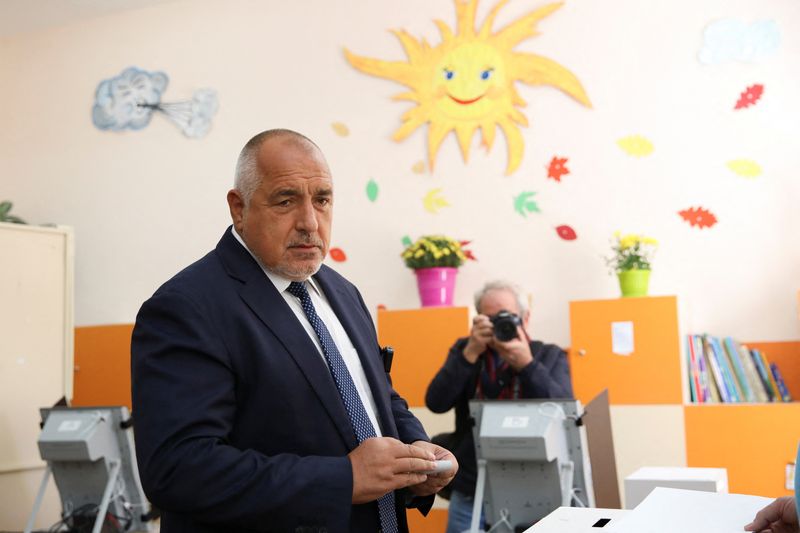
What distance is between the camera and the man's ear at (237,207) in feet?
4.92

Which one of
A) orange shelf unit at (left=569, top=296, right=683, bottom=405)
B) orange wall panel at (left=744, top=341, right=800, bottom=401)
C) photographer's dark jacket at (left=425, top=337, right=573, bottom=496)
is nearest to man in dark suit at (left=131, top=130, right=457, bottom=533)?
photographer's dark jacket at (left=425, top=337, right=573, bottom=496)

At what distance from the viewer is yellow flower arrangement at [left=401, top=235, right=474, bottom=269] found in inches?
163

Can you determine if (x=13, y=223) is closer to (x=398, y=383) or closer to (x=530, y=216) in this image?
(x=398, y=383)

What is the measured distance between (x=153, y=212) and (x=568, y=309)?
2542 millimetres

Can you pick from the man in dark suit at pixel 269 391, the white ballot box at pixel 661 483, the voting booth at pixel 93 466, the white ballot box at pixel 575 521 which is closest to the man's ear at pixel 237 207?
the man in dark suit at pixel 269 391

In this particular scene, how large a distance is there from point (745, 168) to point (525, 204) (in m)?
1.02

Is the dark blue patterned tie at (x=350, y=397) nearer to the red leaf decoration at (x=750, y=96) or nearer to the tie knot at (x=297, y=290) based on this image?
the tie knot at (x=297, y=290)

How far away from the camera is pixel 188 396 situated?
1267 mm

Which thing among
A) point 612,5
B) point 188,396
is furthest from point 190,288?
point 612,5

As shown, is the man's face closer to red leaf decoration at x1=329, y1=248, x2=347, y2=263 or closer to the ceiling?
red leaf decoration at x1=329, y1=248, x2=347, y2=263

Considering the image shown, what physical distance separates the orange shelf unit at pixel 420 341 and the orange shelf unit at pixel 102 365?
5.40ft

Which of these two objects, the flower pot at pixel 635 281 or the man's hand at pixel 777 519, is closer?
the man's hand at pixel 777 519

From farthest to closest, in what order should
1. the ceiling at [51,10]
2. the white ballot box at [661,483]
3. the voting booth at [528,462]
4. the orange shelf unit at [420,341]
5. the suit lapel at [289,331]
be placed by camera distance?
the ceiling at [51,10]
the orange shelf unit at [420,341]
the voting booth at [528,462]
the white ballot box at [661,483]
the suit lapel at [289,331]

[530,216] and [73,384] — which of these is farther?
[73,384]
